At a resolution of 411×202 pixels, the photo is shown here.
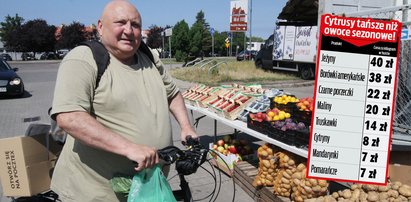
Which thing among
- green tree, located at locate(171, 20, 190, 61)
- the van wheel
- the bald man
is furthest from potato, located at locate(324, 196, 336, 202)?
green tree, located at locate(171, 20, 190, 61)

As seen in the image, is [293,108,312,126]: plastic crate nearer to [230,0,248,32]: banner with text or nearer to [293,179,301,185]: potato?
[293,179,301,185]: potato

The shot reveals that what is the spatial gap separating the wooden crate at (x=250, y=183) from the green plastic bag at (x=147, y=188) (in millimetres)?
2276

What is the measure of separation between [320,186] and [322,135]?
119 cm

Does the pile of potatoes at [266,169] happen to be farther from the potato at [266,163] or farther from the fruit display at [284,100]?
the fruit display at [284,100]

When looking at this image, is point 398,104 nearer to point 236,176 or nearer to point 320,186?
point 320,186

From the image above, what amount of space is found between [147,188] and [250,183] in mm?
2877

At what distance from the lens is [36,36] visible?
216ft

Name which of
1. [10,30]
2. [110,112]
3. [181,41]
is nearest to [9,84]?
[110,112]

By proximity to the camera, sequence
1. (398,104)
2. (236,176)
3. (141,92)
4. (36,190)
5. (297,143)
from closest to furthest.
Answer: (141,92) → (36,190) → (398,104) → (297,143) → (236,176)

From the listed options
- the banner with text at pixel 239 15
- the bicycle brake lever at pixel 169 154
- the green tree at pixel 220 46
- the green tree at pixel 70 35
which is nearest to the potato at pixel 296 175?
the bicycle brake lever at pixel 169 154

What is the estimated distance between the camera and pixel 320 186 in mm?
A: 3822

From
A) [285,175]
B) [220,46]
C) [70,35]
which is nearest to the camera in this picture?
[285,175]

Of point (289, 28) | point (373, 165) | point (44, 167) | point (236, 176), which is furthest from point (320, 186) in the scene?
point (289, 28)

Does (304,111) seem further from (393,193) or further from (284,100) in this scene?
(393,193)
